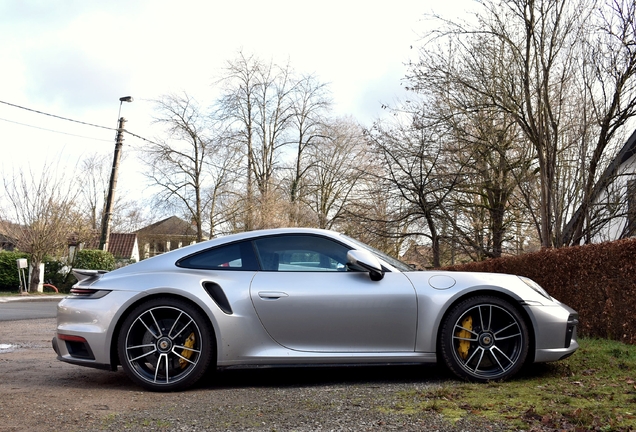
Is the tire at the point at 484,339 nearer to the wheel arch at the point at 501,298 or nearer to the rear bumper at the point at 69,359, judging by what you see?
the wheel arch at the point at 501,298

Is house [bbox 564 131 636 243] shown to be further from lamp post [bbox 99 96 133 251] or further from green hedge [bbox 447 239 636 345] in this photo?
lamp post [bbox 99 96 133 251]

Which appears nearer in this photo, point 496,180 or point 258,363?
point 258,363

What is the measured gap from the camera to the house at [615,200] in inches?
453

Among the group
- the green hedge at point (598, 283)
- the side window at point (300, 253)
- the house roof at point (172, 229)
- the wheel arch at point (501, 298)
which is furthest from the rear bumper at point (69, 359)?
the house roof at point (172, 229)

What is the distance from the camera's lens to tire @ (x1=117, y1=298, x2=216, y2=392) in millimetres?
4922

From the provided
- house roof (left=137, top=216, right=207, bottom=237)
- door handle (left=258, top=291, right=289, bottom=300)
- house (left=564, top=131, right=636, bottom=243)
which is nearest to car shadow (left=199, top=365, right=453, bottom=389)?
door handle (left=258, top=291, right=289, bottom=300)

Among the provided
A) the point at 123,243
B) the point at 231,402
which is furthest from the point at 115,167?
the point at 123,243

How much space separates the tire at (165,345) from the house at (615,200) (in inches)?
349

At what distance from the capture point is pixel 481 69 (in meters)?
13.7

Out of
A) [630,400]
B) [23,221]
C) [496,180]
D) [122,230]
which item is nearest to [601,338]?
[630,400]

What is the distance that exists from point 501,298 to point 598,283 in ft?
9.88

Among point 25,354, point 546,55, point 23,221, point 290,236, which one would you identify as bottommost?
point 25,354

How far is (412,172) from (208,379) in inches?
522

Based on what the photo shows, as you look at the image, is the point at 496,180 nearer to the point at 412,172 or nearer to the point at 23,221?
the point at 412,172
